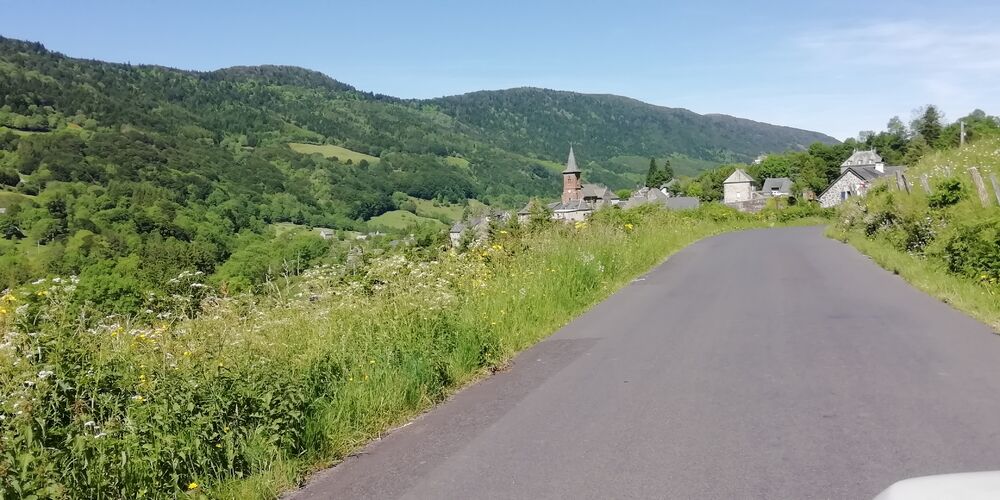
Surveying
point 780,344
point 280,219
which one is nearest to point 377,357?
point 780,344

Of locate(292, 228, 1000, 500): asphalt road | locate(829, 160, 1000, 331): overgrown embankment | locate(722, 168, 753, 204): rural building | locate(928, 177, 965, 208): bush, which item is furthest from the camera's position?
locate(722, 168, 753, 204): rural building

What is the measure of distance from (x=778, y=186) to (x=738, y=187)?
7.61 meters

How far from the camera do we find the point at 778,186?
130000 mm

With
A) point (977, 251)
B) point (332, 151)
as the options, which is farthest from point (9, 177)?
point (332, 151)

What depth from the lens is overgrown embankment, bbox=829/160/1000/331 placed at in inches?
406

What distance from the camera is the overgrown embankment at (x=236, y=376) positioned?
3945mm

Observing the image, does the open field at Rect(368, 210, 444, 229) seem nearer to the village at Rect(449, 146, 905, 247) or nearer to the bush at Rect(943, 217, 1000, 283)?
the village at Rect(449, 146, 905, 247)

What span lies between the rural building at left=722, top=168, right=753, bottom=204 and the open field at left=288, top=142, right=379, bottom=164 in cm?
8346

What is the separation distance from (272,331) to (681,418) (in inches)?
149

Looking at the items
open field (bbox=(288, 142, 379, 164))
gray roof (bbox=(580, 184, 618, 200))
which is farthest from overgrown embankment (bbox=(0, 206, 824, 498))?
open field (bbox=(288, 142, 379, 164))

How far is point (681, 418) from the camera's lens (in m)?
5.38

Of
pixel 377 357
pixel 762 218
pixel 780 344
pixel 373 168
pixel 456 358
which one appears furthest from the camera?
pixel 373 168

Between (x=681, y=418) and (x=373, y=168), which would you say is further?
(x=373, y=168)

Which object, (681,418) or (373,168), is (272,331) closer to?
(681,418)
